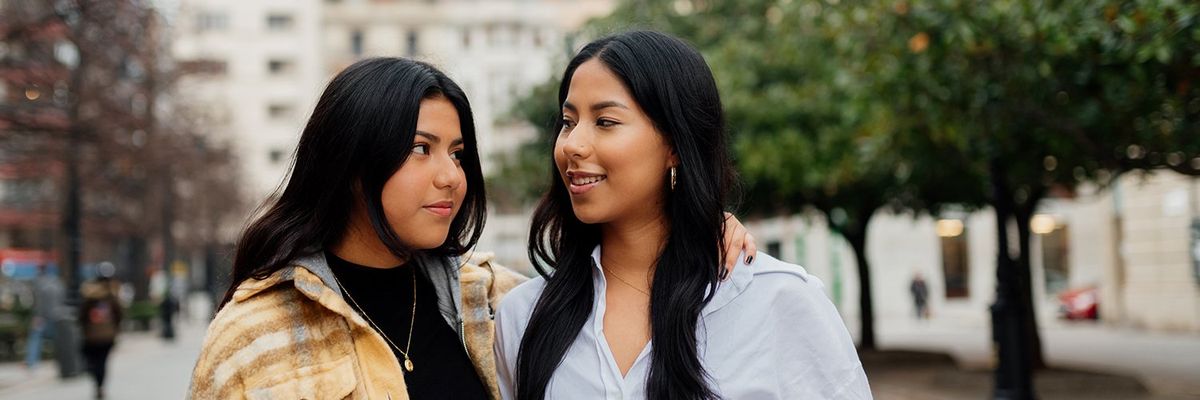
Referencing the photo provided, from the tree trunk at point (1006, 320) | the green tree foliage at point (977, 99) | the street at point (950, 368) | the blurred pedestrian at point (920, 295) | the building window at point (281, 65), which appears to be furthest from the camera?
the building window at point (281, 65)

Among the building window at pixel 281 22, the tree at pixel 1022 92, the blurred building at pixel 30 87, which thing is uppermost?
the building window at pixel 281 22

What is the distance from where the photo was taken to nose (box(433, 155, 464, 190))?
2.95 metres

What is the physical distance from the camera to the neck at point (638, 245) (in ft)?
9.62

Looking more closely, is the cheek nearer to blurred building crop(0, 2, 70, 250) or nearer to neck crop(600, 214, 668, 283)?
neck crop(600, 214, 668, 283)

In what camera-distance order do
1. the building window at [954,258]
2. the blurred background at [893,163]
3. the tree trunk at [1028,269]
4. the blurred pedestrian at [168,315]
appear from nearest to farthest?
the blurred background at [893,163], the tree trunk at [1028,269], the blurred pedestrian at [168,315], the building window at [954,258]

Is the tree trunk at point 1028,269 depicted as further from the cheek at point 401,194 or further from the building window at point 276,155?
the building window at point 276,155

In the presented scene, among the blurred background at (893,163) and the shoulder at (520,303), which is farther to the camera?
the blurred background at (893,163)

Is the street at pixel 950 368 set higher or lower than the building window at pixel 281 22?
lower

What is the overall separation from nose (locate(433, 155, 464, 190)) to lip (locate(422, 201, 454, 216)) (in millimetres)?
46

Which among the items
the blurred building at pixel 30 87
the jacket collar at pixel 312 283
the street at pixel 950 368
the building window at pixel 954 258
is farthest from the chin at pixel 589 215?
the building window at pixel 954 258

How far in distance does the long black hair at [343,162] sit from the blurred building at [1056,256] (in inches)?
735

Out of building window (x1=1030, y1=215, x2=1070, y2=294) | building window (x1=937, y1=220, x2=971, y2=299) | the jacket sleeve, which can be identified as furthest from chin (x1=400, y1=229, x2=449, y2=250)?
building window (x1=937, y1=220, x2=971, y2=299)

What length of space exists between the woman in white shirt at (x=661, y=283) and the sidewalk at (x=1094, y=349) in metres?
12.3

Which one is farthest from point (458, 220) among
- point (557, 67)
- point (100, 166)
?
point (100, 166)
